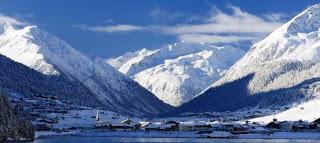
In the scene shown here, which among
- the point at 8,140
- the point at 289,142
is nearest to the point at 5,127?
the point at 8,140

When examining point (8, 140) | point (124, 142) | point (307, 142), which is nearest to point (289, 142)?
point (307, 142)

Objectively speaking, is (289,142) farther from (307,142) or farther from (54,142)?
(54,142)

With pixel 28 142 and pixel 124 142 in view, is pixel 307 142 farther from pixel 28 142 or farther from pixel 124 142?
pixel 28 142

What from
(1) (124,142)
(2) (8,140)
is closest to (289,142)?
(1) (124,142)

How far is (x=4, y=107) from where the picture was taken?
198 m

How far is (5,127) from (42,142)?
37.7 feet

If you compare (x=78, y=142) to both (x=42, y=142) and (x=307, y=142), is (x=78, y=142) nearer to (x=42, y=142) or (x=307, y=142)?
(x=42, y=142)

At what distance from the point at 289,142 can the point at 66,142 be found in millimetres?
58295

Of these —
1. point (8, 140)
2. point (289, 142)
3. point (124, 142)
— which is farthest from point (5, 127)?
point (289, 142)

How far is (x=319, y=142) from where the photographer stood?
19162 centimetres

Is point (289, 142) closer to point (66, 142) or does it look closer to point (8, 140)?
point (66, 142)

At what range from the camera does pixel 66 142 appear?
195 meters

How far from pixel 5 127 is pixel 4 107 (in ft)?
17.9

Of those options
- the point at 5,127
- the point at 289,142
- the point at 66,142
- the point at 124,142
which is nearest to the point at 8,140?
the point at 5,127
